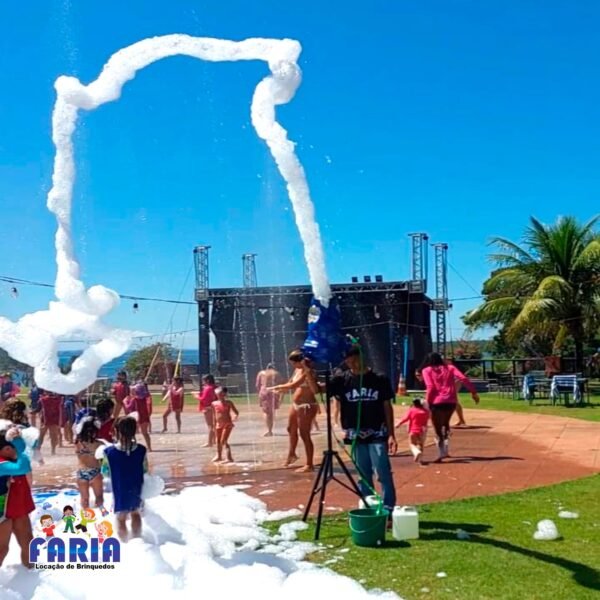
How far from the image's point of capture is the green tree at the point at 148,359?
Result: 36.3 meters

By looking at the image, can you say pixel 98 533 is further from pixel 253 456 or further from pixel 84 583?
pixel 253 456

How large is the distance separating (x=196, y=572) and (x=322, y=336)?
2.14 m

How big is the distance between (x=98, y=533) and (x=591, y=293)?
77.6ft

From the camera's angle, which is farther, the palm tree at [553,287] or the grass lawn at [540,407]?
the palm tree at [553,287]

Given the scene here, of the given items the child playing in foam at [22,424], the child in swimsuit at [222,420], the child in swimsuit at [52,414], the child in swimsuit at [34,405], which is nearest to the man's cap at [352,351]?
the child playing in foam at [22,424]

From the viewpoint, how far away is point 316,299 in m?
6.42

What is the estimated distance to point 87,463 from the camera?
7145 millimetres

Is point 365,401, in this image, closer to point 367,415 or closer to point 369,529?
point 367,415

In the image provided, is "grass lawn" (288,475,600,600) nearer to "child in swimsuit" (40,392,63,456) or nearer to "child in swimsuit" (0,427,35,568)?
"child in swimsuit" (0,427,35,568)

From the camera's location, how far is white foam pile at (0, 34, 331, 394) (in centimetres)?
668

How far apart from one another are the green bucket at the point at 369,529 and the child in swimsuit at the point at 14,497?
2.59 metres

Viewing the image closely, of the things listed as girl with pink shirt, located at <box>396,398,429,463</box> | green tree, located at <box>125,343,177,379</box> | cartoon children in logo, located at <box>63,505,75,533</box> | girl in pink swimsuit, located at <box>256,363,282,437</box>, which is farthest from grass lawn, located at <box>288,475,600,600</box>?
green tree, located at <box>125,343,177,379</box>

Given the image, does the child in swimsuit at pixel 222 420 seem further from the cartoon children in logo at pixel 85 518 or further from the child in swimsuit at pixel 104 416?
the cartoon children in logo at pixel 85 518

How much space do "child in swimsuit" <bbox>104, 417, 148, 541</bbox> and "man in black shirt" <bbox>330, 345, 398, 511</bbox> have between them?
6.13 ft
